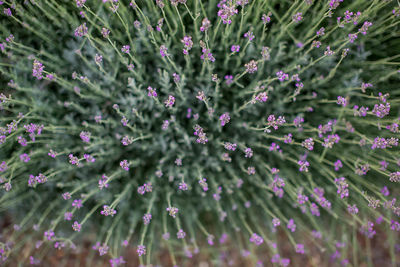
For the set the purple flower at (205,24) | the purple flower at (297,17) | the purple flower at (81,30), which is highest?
the purple flower at (81,30)

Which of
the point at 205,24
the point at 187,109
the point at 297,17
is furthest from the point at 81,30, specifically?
the point at 297,17

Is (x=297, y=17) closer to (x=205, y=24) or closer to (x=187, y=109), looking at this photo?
(x=205, y=24)

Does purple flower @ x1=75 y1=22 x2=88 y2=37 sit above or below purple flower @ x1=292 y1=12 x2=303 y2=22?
above

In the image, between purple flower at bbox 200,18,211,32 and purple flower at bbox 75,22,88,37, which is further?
purple flower at bbox 75,22,88,37

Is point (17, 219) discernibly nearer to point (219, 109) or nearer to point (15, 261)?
point (15, 261)

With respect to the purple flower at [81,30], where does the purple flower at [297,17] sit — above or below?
below

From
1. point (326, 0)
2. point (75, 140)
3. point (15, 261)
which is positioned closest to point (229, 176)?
point (75, 140)

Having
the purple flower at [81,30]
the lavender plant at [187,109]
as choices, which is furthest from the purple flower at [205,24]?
the purple flower at [81,30]

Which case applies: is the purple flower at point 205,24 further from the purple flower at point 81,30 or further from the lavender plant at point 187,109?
the purple flower at point 81,30

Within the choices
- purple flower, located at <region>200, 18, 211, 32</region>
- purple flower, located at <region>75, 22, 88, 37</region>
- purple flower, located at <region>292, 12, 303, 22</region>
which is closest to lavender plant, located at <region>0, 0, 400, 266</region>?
purple flower, located at <region>292, 12, 303, 22</region>

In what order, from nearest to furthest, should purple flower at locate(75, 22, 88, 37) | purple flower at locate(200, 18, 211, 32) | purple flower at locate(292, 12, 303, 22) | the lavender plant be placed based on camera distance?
purple flower at locate(200, 18, 211, 32) → purple flower at locate(75, 22, 88, 37) → purple flower at locate(292, 12, 303, 22) → the lavender plant

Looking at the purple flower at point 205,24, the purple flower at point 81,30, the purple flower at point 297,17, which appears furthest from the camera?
the purple flower at point 297,17

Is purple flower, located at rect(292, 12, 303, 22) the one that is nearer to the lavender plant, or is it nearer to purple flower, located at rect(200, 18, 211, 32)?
the lavender plant

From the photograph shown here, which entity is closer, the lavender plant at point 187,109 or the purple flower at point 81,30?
the purple flower at point 81,30
